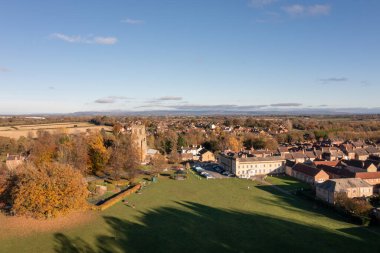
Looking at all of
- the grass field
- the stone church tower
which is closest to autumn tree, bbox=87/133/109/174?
the stone church tower

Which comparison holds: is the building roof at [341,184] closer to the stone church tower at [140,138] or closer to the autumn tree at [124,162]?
the autumn tree at [124,162]

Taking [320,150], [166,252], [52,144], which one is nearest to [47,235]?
[166,252]

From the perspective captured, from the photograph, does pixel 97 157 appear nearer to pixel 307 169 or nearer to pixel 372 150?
pixel 307 169

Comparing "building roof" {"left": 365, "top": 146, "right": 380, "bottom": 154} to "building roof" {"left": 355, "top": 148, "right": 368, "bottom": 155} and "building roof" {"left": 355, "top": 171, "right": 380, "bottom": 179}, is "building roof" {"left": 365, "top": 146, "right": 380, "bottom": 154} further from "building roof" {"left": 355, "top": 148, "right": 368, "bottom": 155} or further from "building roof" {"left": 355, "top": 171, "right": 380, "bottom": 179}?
"building roof" {"left": 355, "top": 171, "right": 380, "bottom": 179}

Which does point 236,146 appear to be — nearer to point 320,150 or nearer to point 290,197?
point 320,150

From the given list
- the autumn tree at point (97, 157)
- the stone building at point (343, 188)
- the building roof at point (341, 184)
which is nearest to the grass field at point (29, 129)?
the autumn tree at point (97, 157)

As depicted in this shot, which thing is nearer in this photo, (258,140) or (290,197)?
(290,197)
